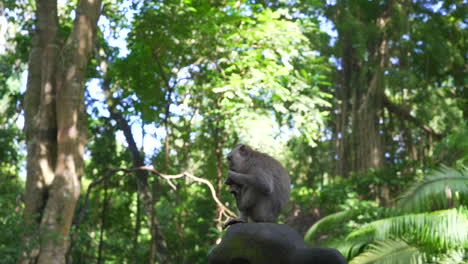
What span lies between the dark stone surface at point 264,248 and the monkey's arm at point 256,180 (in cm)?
28

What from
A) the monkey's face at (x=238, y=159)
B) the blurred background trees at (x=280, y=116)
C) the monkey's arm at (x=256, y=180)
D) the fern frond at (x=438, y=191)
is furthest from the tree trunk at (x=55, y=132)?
the fern frond at (x=438, y=191)

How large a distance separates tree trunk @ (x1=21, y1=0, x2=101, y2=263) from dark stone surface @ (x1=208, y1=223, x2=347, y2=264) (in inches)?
186

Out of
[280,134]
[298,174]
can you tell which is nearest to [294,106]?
[280,134]

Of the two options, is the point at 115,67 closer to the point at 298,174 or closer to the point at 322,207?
the point at 322,207

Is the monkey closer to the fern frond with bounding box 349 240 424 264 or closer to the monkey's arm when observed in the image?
the monkey's arm

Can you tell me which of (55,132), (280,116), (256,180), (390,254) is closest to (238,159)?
(256,180)

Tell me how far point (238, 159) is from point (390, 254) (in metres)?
4.89

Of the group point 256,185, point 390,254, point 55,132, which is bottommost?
point 390,254

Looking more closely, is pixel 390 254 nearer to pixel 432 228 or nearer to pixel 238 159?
pixel 432 228

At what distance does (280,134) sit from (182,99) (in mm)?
2240

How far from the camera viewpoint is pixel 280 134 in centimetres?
1121

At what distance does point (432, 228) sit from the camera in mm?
7297

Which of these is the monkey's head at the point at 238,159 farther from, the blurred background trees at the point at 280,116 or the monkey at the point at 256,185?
the blurred background trees at the point at 280,116

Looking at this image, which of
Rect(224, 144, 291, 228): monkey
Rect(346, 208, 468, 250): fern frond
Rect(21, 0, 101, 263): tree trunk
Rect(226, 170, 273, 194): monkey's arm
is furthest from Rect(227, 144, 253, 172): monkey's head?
Rect(21, 0, 101, 263): tree trunk
